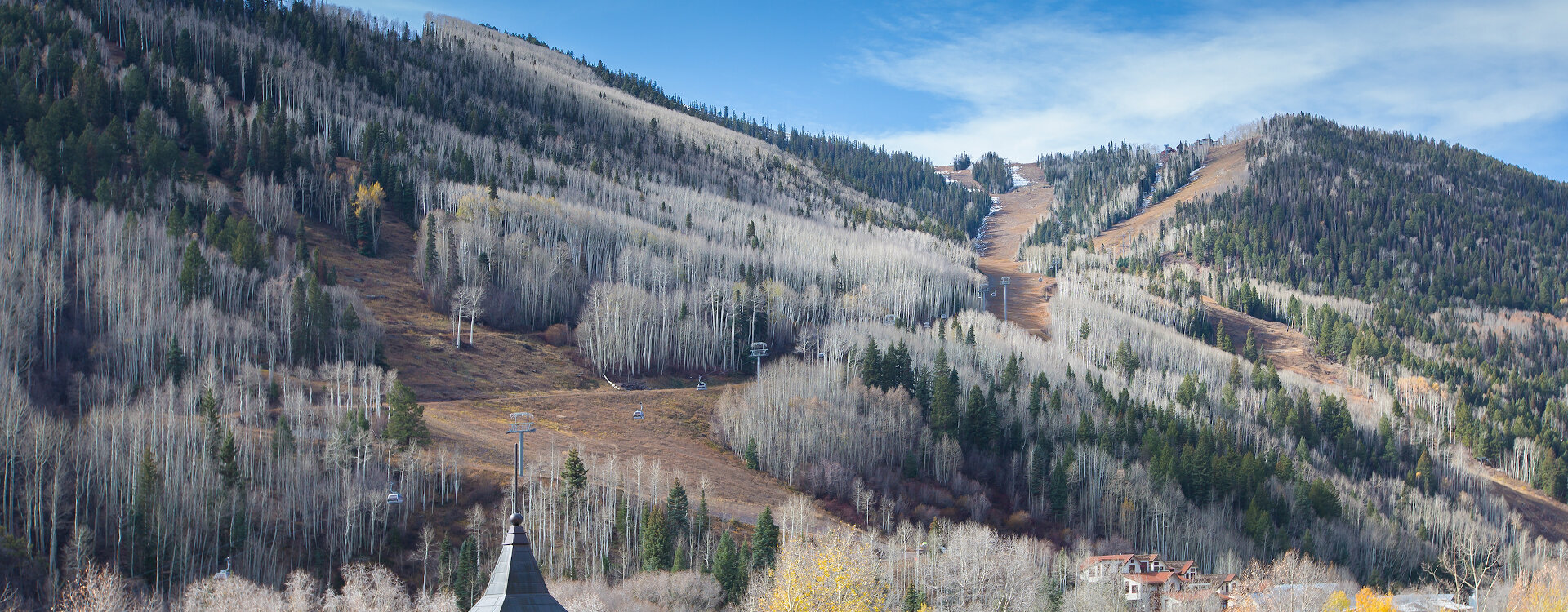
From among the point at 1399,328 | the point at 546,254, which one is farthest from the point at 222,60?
the point at 1399,328

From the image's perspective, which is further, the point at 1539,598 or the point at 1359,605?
the point at 1539,598

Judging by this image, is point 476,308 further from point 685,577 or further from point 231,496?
point 685,577

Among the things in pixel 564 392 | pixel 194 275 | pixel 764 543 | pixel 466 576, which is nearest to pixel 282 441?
pixel 466 576

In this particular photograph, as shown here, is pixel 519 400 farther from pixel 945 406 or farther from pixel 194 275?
pixel 945 406

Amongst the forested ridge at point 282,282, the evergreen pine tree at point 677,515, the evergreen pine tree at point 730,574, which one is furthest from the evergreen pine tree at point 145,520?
the evergreen pine tree at point 730,574

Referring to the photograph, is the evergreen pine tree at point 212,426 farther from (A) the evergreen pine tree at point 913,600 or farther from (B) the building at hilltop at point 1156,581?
(B) the building at hilltop at point 1156,581

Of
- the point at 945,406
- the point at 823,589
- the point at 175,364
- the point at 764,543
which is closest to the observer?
the point at 823,589

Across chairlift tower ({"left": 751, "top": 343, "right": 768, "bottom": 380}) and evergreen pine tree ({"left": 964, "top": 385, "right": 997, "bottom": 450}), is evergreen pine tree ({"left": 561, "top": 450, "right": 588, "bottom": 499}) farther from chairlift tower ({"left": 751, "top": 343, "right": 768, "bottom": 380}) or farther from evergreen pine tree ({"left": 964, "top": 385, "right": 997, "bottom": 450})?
evergreen pine tree ({"left": 964, "top": 385, "right": 997, "bottom": 450})
